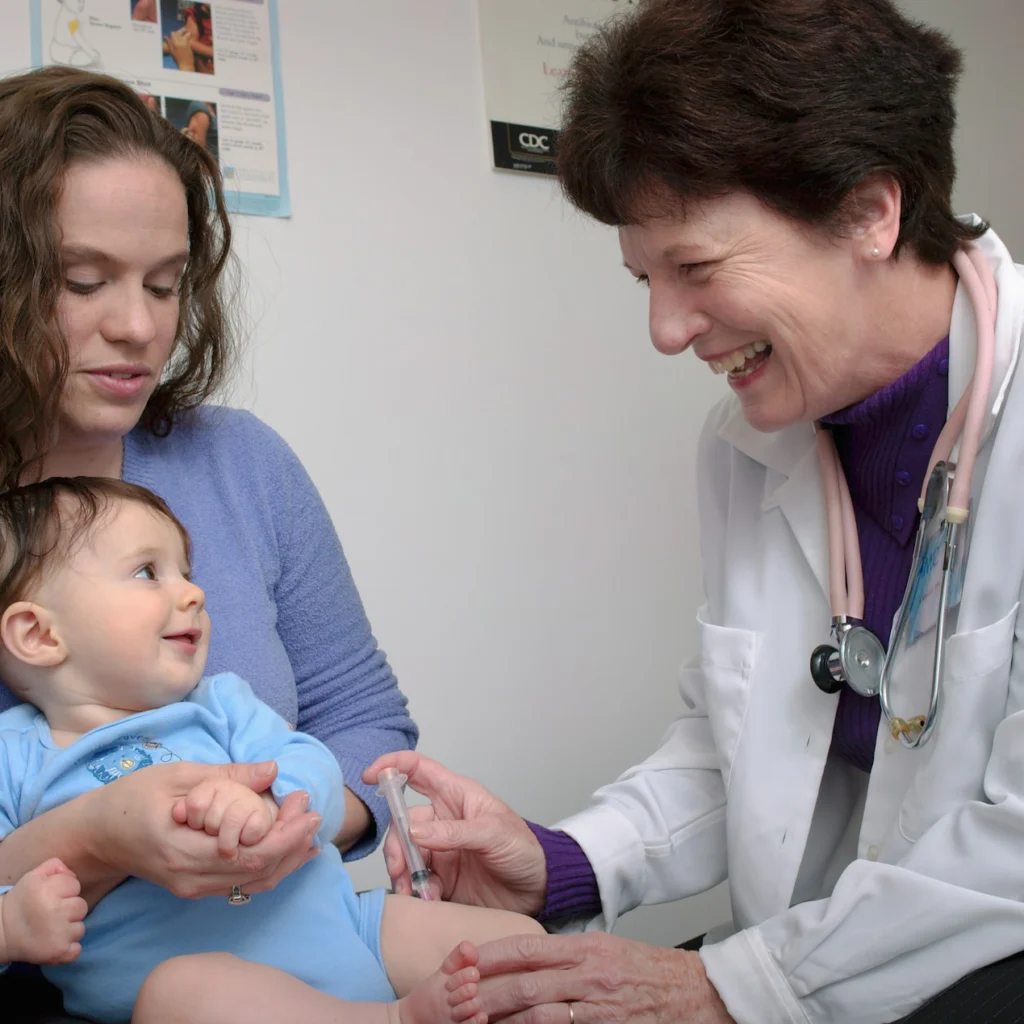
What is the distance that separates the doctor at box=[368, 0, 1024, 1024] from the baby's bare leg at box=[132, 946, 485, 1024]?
138 millimetres

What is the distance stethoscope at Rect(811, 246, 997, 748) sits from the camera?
4.06 ft

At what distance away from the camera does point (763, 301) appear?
1.28 meters

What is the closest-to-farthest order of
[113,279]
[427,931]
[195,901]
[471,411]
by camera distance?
[195,901] < [427,931] < [113,279] < [471,411]

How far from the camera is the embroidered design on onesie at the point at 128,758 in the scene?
1.10 meters

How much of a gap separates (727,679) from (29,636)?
2.70ft

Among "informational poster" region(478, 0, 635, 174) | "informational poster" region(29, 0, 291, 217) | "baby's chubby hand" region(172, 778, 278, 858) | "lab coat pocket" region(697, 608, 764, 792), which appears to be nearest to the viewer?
"baby's chubby hand" region(172, 778, 278, 858)

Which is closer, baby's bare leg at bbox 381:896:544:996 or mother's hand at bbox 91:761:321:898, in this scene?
mother's hand at bbox 91:761:321:898

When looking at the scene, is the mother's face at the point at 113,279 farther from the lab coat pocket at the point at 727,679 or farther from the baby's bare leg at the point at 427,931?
the lab coat pocket at the point at 727,679

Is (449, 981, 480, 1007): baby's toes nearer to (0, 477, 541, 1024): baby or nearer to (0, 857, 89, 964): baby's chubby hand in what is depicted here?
Result: (0, 477, 541, 1024): baby

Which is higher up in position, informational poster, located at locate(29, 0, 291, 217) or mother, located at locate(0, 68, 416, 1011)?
informational poster, located at locate(29, 0, 291, 217)

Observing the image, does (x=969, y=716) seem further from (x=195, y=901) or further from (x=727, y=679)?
(x=195, y=901)

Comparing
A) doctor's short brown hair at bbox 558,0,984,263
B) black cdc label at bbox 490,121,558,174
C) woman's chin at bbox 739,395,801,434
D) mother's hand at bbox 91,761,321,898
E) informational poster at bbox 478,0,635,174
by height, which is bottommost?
mother's hand at bbox 91,761,321,898

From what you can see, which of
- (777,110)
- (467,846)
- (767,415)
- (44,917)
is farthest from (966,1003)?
(777,110)

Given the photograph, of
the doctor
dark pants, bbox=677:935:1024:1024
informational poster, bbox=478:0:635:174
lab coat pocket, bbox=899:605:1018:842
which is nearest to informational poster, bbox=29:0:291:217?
informational poster, bbox=478:0:635:174
